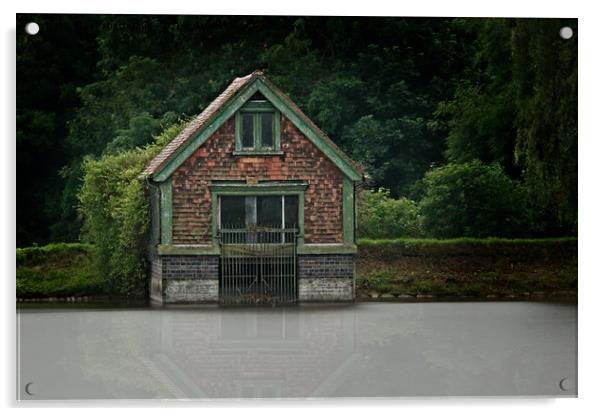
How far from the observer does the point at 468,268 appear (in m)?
15.5

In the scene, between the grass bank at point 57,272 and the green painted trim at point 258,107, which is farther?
the green painted trim at point 258,107

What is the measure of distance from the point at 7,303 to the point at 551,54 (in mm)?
5187

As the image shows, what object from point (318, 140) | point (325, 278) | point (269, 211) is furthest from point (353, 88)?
point (325, 278)

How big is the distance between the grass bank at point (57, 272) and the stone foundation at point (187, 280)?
55 centimetres

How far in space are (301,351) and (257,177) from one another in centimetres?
160

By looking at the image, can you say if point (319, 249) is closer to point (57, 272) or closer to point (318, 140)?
point (318, 140)

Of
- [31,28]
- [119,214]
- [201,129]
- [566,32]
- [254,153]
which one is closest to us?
[31,28]

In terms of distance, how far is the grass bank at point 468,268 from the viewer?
50.5 ft

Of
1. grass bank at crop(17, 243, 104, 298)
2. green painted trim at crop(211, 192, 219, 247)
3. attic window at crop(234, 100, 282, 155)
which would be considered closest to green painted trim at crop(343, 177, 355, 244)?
attic window at crop(234, 100, 282, 155)

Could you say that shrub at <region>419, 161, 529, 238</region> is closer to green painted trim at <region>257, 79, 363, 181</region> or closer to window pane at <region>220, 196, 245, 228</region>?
green painted trim at <region>257, 79, 363, 181</region>

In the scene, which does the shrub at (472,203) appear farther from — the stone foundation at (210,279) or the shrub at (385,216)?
the stone foundation at (210,279)

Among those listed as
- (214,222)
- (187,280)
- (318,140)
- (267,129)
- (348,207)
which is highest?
(267,129)

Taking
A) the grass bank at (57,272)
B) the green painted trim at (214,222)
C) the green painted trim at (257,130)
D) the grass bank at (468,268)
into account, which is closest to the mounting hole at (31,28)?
the grass bank at (57,272)

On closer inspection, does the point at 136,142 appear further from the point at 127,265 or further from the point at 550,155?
the point at 550,155
